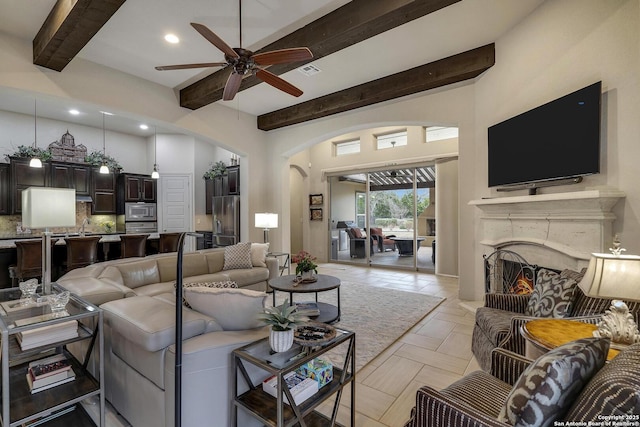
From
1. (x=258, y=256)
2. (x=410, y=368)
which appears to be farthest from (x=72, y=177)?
(x=410, y=368)

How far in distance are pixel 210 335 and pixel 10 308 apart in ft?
4.76

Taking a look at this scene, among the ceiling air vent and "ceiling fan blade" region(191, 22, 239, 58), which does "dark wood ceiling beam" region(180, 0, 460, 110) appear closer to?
the ceiling air vent

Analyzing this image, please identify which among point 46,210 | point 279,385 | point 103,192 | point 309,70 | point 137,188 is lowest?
point 279,385

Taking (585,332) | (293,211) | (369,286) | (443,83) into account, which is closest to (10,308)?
(585,332)

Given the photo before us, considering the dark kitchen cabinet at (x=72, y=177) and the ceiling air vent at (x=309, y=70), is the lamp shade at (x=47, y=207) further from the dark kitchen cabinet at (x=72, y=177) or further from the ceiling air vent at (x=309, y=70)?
the dark kitchen cabinet at (x=72, y=177)

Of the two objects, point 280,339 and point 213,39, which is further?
point 213,39

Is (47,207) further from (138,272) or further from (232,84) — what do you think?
(232,84)

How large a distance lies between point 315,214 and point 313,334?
6926 millimetres

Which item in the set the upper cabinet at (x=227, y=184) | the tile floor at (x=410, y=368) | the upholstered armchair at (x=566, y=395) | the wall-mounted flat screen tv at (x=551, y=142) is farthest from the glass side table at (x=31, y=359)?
the upper cabinet at (x=227, y=184)

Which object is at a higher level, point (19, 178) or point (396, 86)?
point (396, 86)

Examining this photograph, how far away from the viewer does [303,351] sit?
1.67m

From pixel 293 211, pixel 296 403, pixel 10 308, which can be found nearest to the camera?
pixel 296 403

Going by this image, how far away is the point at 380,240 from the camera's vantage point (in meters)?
7.88

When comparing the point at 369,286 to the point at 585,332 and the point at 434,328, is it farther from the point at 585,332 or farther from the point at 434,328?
the point at 585,332
